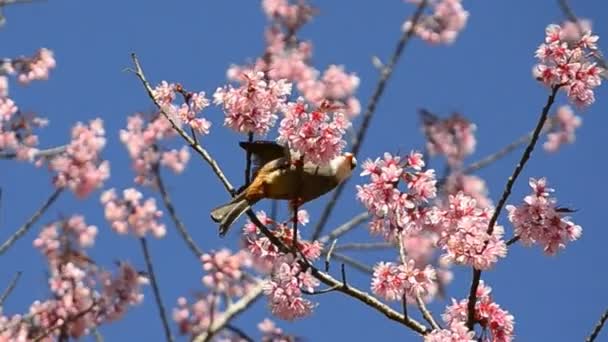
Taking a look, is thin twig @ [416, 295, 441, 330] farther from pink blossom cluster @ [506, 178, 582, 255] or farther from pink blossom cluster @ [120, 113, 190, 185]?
pink blossom cluster @ [120, 113, 190, 185]

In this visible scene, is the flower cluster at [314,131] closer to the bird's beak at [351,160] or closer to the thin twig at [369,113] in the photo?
the bird's beak at [351,160]

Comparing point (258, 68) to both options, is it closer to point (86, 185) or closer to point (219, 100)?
point (219, 100)

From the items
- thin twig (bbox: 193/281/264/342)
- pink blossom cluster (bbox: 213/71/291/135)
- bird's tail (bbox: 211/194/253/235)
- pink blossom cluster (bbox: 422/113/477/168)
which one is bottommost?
bird's tail (bbox: 211/194/253/235)

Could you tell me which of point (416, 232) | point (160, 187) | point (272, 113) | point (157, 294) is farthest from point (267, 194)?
point (160, 187)

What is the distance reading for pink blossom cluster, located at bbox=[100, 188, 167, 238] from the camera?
8.52 m

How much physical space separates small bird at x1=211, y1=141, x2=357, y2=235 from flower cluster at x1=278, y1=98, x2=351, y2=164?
0.41 feet

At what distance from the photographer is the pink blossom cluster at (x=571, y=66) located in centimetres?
339

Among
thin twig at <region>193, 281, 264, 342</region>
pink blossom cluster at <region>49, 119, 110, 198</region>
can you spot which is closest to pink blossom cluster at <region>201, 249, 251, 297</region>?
thin twig at <region>193, 281, 264, 342</region>

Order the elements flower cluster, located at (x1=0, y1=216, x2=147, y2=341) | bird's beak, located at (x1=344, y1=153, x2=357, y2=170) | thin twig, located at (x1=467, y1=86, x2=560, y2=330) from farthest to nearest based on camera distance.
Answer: flower cluster, located at (x1=0, y1=216, x2=147, y2=341) < bird's beak, located at (x1=344, y1=153, x2=357, y2=170) < thin twig, located at (x1=467, y1=86, x2=560, y2=330)

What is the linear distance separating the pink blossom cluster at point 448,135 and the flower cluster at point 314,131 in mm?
5364

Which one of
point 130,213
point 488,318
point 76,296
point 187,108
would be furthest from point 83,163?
point 488,318

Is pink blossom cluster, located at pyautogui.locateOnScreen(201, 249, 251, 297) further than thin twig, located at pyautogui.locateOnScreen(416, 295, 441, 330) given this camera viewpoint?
Yes

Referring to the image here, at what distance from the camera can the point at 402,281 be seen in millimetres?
3443

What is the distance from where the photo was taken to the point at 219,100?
3547 mm
